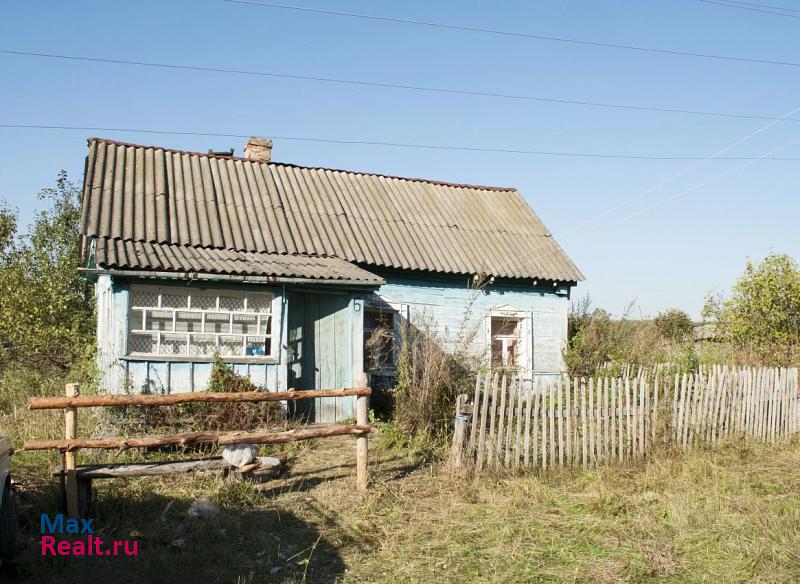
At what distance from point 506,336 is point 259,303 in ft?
19.3

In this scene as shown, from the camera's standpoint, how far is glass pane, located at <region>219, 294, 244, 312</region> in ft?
36.1

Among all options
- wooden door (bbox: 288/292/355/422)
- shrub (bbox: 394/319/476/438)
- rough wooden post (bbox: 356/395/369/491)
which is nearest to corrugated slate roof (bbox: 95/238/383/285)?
wooden door (bbox: 288/292/355/422)

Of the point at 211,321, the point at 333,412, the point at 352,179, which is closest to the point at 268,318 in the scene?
the point at 211,321

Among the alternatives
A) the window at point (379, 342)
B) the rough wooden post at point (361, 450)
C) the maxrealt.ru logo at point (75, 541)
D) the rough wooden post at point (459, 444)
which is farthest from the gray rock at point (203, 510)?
the window at point (379, 342)

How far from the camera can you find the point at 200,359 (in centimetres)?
1057

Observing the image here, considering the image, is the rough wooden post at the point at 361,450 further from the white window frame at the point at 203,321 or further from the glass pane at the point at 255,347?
the glass pane at the point at 255,347

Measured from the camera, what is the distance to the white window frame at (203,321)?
409 inches

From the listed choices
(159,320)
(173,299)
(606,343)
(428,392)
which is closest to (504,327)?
(606,343)

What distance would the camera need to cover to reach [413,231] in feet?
49.0

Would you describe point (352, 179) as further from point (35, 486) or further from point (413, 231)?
point (35, 486)

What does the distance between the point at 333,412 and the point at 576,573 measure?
701cm

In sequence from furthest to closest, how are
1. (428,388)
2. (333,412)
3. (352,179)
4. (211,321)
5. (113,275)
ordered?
(352,179)
(333,412)
(211,321)
(113,275)
(428,388)

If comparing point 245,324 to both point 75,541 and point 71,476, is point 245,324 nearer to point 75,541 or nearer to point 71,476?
point 71,476

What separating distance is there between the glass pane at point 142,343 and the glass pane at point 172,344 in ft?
0.46
